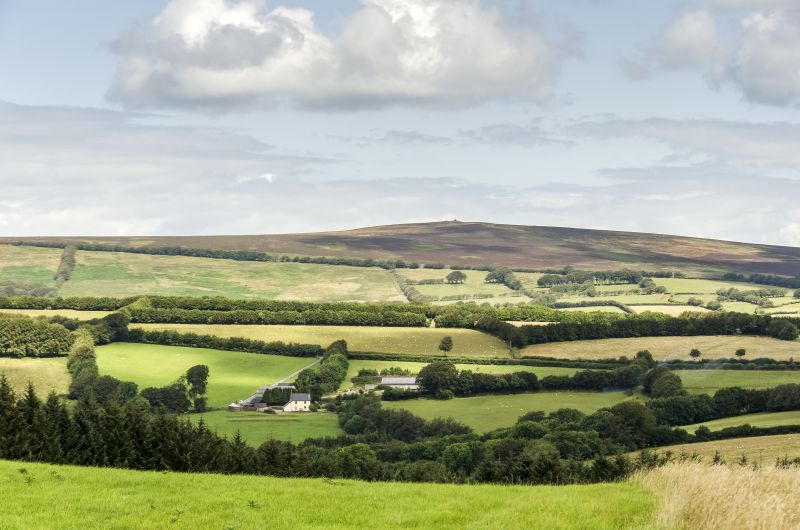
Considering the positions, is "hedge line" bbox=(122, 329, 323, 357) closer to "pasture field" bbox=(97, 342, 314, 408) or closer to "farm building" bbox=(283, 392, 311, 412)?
"pasture field" bbox=(97, 342, 314, 408)

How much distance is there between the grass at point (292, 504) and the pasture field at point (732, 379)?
104537mm

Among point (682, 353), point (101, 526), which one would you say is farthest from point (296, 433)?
point (101, 526)

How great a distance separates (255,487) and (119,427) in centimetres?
1411

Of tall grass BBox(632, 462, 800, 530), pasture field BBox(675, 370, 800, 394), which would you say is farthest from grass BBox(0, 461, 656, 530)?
pasture field BBox(675, 370, 800, 394)

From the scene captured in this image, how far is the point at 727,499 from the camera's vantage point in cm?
2742

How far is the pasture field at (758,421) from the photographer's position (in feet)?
356

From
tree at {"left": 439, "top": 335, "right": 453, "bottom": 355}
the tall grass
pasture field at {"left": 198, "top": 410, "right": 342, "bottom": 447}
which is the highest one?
the tall grass

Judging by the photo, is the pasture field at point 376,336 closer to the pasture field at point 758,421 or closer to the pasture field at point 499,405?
the pasture field at point 499,405

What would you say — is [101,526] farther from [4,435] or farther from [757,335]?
[757,335]

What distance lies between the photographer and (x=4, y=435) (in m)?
48.8

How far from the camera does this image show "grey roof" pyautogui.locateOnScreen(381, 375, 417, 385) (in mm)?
143875

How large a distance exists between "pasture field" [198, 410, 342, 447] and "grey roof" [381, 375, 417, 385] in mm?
15055

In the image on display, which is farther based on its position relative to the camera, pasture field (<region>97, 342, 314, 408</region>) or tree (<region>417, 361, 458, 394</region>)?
pasture field (<region>97, 342, 314, 408</region>)

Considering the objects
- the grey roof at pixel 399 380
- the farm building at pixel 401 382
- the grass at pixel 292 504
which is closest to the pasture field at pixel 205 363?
the grey roof at pixel 399 380
